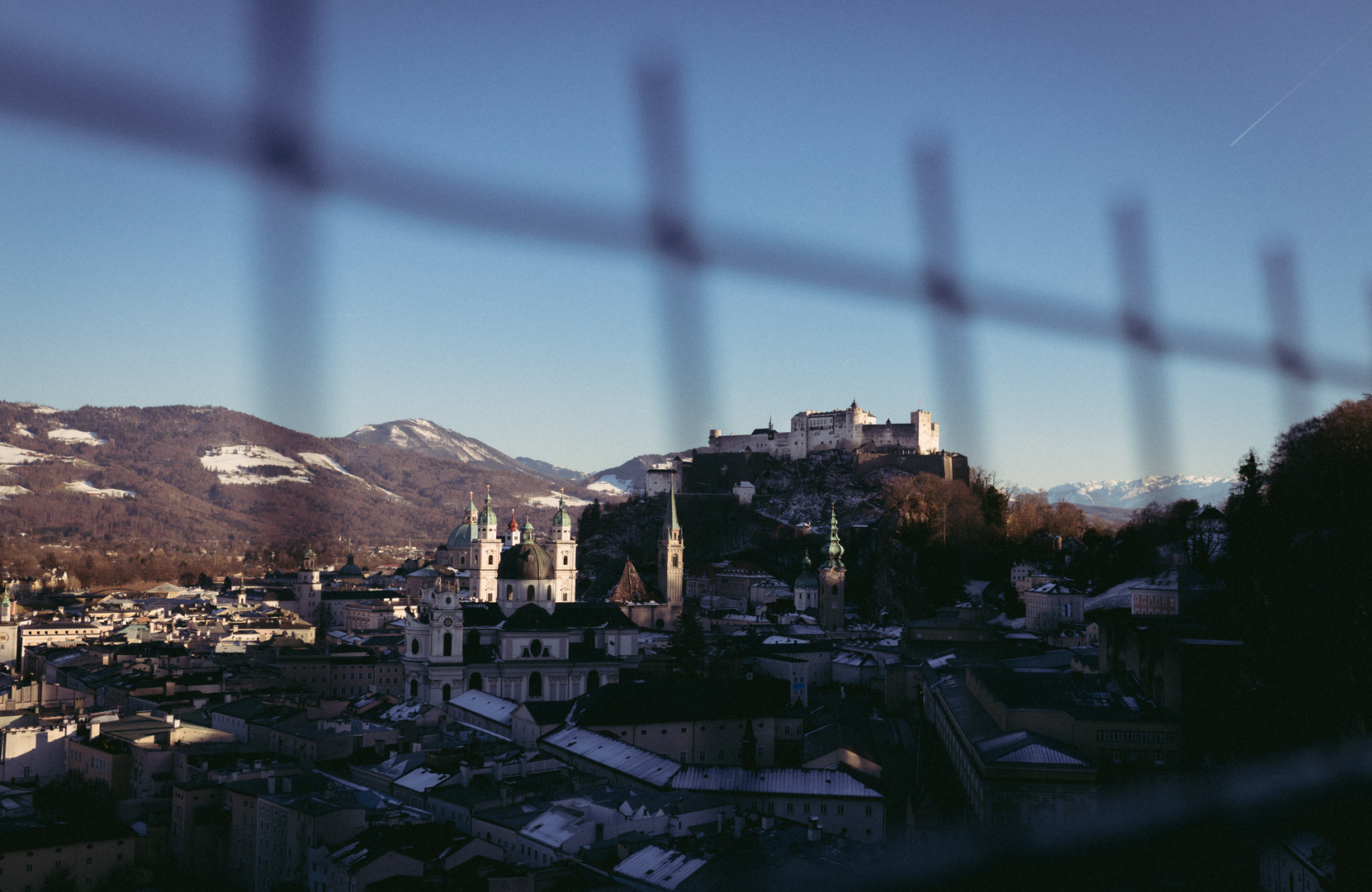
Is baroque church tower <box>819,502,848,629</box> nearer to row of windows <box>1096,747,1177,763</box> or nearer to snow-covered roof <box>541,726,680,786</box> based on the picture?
snow-covered roof <box>541,726,680,786</box>

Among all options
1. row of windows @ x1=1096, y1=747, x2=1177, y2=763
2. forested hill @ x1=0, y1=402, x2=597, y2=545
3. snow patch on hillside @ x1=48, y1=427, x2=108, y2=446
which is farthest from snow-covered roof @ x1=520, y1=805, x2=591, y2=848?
snow patch on hillside @ x1=48, y1=427, x2=108, y2=446

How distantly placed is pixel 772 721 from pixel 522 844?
1172 centimetres

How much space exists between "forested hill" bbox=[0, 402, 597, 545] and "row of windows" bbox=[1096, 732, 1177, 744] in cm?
1408

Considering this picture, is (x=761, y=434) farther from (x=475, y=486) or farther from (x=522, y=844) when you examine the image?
(x=475, y=486)

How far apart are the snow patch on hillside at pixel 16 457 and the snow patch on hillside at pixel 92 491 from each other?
34.6 ft

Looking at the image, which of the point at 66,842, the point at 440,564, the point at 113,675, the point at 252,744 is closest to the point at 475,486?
the point at 440,564

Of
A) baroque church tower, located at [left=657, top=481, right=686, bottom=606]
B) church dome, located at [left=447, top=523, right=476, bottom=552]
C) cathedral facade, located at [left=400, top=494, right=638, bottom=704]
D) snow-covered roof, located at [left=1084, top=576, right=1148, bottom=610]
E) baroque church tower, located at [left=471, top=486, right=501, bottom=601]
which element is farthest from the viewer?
church dome, located at [left=447, top=523, right=476, bottom=552]

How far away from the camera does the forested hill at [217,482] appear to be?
329cm

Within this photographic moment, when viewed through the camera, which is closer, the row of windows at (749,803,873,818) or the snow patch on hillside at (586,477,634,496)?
the row of windows at (749,803,873,818)

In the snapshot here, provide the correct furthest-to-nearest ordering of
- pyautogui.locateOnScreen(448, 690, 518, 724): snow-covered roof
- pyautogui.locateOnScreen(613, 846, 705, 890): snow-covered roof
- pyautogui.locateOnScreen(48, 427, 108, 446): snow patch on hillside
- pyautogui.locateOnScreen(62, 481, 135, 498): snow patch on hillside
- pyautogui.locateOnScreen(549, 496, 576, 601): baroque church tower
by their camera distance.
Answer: pyautogui.locateOnScreen(62, 481, 135, 498): snow patch on hillside
pyautogui.locateOnScreen(48, 427, 108, 446): snow patch on hillside
pyautogui.locateOnScreen(549, 496, 576, 601): baroque church tower
pyautogui.locateOnScreen(448, 690, 518, 724): snow-covered roof
pyautogui.locateOnScreen(613, 846, 705, 890): snow-covered roof

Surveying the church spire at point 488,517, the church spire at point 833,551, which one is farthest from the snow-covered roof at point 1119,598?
the church spire at point 488,517

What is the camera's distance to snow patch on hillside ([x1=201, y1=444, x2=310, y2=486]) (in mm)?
3229

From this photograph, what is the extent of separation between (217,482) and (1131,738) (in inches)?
712

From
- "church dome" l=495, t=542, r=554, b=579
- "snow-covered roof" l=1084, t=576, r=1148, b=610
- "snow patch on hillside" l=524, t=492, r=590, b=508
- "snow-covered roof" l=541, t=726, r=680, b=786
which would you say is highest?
"snow patch on hillside" l=524, t=492, r=590, b=508
